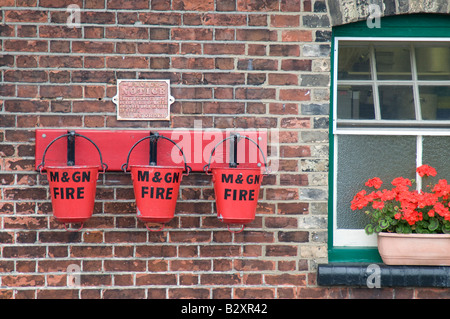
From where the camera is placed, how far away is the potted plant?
3191mm

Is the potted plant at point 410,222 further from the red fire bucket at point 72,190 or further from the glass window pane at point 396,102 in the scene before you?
the red fire bucket at point 72,190

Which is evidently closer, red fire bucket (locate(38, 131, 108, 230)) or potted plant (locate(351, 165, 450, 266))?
red fire bucket (locate(38, 131, 108, 230))

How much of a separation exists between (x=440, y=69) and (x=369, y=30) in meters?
0.55

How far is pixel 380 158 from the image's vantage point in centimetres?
343

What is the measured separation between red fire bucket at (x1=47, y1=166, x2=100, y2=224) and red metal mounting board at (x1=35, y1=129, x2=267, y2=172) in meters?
0.29

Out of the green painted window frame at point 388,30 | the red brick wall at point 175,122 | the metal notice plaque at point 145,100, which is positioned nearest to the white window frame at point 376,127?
the green painted window frame at point 388,30

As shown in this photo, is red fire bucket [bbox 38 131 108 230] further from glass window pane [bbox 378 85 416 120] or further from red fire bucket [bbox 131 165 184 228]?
glass window pane [bbox 378 85 416 120]

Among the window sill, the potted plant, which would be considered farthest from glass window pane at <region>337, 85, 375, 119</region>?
the window sill

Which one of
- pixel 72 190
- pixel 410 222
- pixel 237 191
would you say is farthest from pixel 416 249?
pixel 72 190

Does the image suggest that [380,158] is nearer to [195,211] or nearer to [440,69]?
[440,69]

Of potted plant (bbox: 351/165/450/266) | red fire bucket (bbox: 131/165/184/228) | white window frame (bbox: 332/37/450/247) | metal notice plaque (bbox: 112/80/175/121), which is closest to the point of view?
red fire bucket (bbox: 131/165/184/228)

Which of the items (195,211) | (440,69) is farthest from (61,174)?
(440,69)

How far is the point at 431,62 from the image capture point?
350cm

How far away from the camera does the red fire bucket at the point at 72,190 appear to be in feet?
9.61
